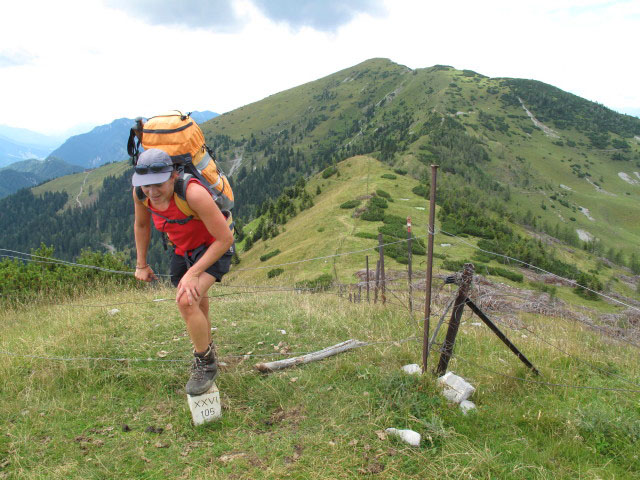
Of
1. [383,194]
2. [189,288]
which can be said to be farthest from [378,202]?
[189,288]

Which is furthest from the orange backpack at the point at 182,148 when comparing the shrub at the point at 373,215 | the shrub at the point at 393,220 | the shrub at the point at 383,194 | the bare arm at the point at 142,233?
the shrub at the point at 383,194

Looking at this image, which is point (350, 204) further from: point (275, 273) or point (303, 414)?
point (303, 414)

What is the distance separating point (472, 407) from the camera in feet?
12.9

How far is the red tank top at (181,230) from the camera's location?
12.0ft

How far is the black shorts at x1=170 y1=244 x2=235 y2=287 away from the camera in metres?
3.89

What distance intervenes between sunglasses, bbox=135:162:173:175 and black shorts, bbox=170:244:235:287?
989 mm

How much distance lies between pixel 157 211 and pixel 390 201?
38.4 m

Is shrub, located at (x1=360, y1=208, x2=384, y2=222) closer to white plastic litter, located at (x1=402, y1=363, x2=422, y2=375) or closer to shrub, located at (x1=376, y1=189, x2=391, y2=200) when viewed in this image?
shrub, located at (x1=376, y1=189, x2=391, y2=200)

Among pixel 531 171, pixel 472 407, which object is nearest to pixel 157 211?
pixel 472 407

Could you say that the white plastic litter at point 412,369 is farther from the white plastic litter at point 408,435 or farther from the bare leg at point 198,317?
the bare leg at point 198,317

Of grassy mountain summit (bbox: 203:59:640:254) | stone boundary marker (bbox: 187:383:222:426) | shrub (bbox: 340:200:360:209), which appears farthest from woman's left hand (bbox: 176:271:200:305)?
grassy mountain summit (bbox: 203:59:640:254)

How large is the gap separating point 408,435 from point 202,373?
2.22 meters

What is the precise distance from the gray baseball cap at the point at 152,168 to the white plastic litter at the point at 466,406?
386 centimetres

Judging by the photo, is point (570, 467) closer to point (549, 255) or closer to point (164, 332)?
point (164, 332)
